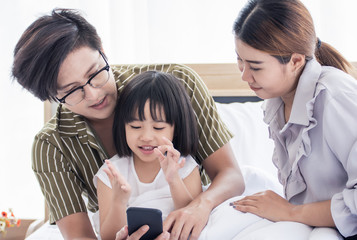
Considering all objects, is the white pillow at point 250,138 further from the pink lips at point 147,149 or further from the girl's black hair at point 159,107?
the pink lips at point 147,149

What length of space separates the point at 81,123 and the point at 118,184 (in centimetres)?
41

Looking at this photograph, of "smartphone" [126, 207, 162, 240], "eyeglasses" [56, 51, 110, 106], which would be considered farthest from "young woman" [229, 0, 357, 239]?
"eyeglasses" [56, 51, 110, 106]

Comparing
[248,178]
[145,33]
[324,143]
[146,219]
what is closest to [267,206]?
[324,143]

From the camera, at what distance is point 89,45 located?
4.44 ft

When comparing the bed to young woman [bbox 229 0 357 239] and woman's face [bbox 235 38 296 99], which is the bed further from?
woman's face [bbox 235 38 296 99]

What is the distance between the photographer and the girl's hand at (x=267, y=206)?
1.19 meters

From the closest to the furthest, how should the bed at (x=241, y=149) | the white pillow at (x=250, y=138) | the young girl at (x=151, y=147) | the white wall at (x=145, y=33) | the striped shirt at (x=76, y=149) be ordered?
the bed at (x=241, y=149), the young girl at (x=151, y=147), the striped shirt at (x=76, y=149), the white pillow at (x=250, y=138), the white wall at (x=145, y=33)

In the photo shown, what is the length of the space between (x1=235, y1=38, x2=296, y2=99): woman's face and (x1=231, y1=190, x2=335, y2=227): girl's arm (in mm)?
326

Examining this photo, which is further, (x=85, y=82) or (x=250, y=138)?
(x=250, y=138)

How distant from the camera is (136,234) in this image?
1104 millimetres

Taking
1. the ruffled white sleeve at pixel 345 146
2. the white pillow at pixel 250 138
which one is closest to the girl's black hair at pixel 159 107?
the ruffled white sleeve at pixel 345 146

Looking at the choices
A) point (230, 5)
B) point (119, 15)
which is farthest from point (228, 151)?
point (119, 15)

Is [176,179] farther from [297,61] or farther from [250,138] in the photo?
[250,138]

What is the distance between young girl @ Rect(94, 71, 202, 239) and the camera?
127cm
